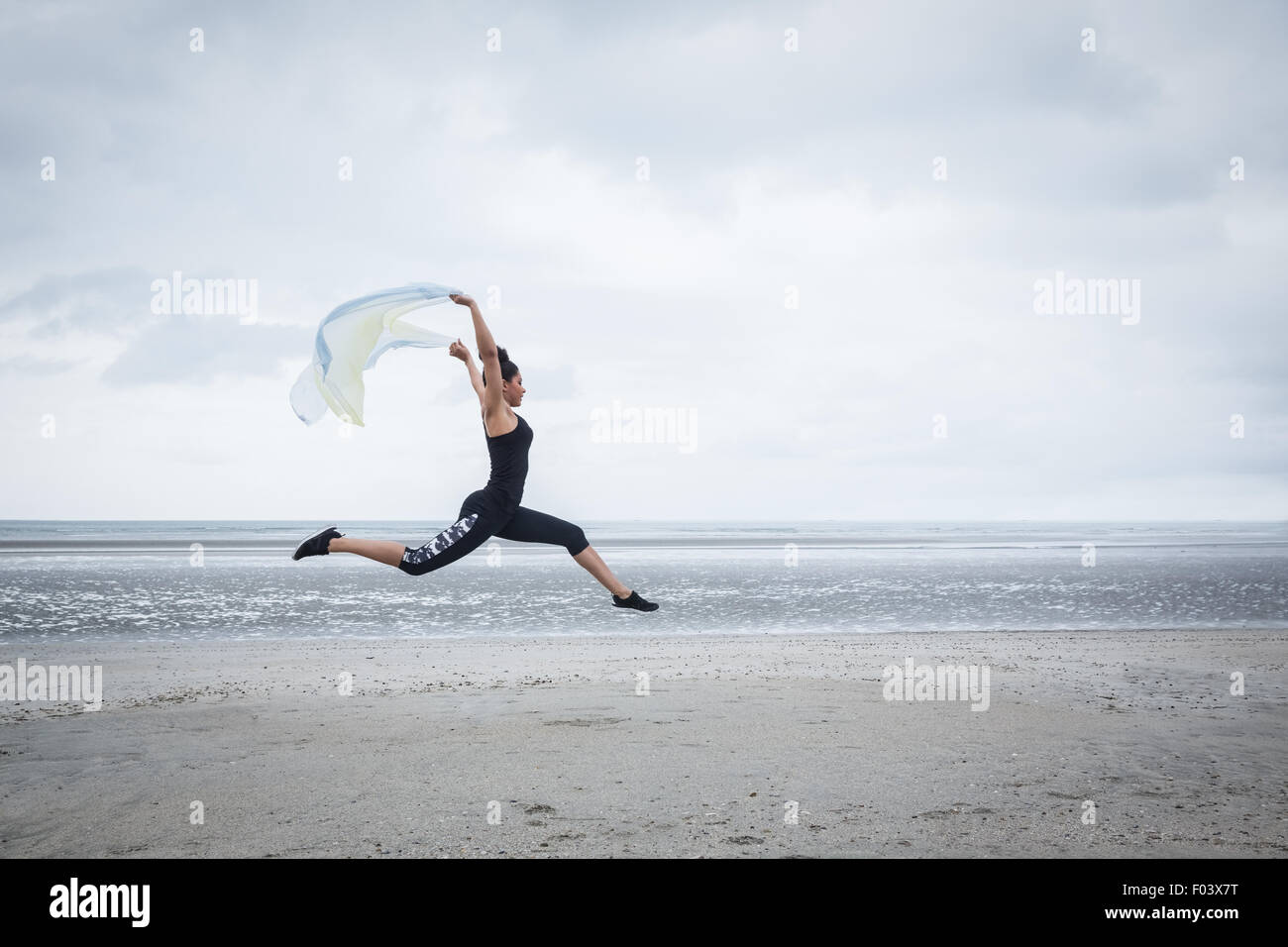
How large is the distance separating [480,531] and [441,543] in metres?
0.22

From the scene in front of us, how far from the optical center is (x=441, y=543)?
5012 millimetres

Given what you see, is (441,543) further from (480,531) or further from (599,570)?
(599,570)

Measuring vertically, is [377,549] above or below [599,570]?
above

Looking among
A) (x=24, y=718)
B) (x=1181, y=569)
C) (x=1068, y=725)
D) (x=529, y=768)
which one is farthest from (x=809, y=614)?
(x=1181, y=569)

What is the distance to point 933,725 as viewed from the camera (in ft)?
41.5

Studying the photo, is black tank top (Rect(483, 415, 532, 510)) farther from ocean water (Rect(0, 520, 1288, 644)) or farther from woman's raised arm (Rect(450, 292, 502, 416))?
ocean water (Rect(0, 520, 1288, 644))

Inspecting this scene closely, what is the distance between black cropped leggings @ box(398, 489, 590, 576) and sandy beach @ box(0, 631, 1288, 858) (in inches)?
164

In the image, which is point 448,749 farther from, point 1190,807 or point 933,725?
point 1190,807

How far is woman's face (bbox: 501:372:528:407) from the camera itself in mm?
4934

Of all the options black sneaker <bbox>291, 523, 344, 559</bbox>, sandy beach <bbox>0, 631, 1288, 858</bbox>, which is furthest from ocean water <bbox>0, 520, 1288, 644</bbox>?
black sneaker <bbox>291, 523, 344, 559</bbox>

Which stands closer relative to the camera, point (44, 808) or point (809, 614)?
point (44, 808)

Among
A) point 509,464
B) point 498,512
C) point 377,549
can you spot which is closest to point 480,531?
point 498,512

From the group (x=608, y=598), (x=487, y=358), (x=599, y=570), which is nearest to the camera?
(x=487, y=358)

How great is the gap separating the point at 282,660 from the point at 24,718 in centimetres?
492
